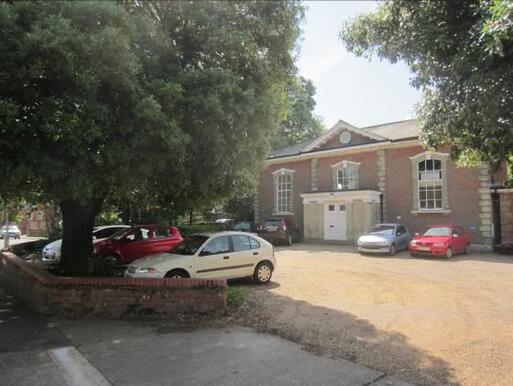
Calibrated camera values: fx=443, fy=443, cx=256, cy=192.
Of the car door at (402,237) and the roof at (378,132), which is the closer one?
the car door at (402,237)

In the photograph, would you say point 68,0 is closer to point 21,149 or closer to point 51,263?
point 21,149

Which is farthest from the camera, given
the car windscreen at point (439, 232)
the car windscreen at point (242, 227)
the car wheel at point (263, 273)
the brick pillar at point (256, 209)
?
the brick pillar at point (256, 209)

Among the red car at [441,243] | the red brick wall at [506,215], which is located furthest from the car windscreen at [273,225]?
the red brick wall at [506,215]

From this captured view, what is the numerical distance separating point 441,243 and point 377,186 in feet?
24.3

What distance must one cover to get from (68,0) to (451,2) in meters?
5.16

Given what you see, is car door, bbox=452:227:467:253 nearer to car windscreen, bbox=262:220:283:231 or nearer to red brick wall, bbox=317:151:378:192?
red brick wall, bbox=317:151:378:192

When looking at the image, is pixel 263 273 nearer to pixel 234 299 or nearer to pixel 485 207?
pixel 234 299

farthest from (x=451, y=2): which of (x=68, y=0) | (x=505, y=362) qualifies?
(x=68, y=0)

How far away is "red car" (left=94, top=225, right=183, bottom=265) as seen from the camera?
49.4 feet

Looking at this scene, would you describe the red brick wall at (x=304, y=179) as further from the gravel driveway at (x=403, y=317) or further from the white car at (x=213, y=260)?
the white car at (x=213, y=260)

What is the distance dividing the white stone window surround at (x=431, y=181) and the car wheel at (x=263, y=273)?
44.9 ft

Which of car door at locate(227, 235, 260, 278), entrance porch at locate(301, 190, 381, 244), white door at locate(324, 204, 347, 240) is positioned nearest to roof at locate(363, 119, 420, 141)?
entrance porch at locate(301, 190, 381, 244)

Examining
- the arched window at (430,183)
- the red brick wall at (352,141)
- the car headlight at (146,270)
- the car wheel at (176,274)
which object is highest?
the red brick wall at (352,141)

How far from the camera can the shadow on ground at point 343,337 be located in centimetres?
564
